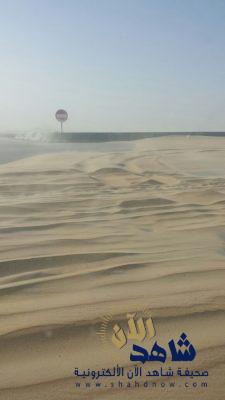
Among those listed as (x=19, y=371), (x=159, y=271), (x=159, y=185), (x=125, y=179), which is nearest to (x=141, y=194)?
(x=159, y=185)

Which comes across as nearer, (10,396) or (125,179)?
(10,396)

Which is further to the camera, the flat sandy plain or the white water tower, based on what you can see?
the white water tower

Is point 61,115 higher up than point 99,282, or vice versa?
point 61,115

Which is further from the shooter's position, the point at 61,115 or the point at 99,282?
the point at 61,115

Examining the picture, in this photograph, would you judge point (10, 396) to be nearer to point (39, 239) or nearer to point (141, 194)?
point (39, 239)

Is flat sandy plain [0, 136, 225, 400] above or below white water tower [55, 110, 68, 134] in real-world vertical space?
below

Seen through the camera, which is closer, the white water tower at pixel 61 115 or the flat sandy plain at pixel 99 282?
the flat sandy plain at pixel 99 282

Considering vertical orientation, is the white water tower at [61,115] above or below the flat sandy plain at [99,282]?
above

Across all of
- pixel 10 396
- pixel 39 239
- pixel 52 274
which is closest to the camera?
pixel 10 396
